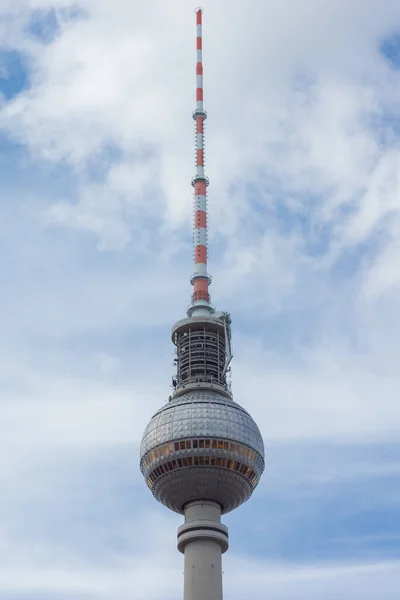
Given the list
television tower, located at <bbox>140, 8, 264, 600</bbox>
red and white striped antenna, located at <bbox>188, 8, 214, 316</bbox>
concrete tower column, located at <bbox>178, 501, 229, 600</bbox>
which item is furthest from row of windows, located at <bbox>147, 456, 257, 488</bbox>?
red and white striped antenna, located at <bbox>188, 8, 214, 316</bbox>

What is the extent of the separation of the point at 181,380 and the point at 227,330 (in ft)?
34.2

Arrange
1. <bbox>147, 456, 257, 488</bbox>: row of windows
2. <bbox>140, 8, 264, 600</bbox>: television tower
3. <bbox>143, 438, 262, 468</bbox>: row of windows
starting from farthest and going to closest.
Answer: <bbox>143, 438, 262, 468</bbox>: row of windows → <bbox>147, 456, 257, 488</bbox>: row of windows → <bbox>140, 8, 264, 600</bbox>: television tower

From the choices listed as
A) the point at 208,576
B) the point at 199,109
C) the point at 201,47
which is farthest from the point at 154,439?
the point at 201,47

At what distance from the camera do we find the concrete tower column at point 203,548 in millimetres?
107000

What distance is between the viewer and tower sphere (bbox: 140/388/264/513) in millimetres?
112375

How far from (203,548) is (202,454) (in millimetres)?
11726

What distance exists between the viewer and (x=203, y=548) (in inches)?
4323

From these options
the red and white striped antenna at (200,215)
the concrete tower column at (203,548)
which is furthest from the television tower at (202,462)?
the red and white striped antenna at (200,215)

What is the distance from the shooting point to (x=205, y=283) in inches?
5276

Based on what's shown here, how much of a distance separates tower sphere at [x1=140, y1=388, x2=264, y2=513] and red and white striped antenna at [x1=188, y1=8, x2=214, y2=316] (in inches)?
737

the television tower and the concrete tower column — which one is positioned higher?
the television tower

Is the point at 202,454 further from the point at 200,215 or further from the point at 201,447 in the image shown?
the point at 200,215

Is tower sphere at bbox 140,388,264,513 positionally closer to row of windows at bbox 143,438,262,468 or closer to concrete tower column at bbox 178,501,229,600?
row of windows at bbox 143,438,262,468

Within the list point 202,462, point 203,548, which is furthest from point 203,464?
point 203,548
